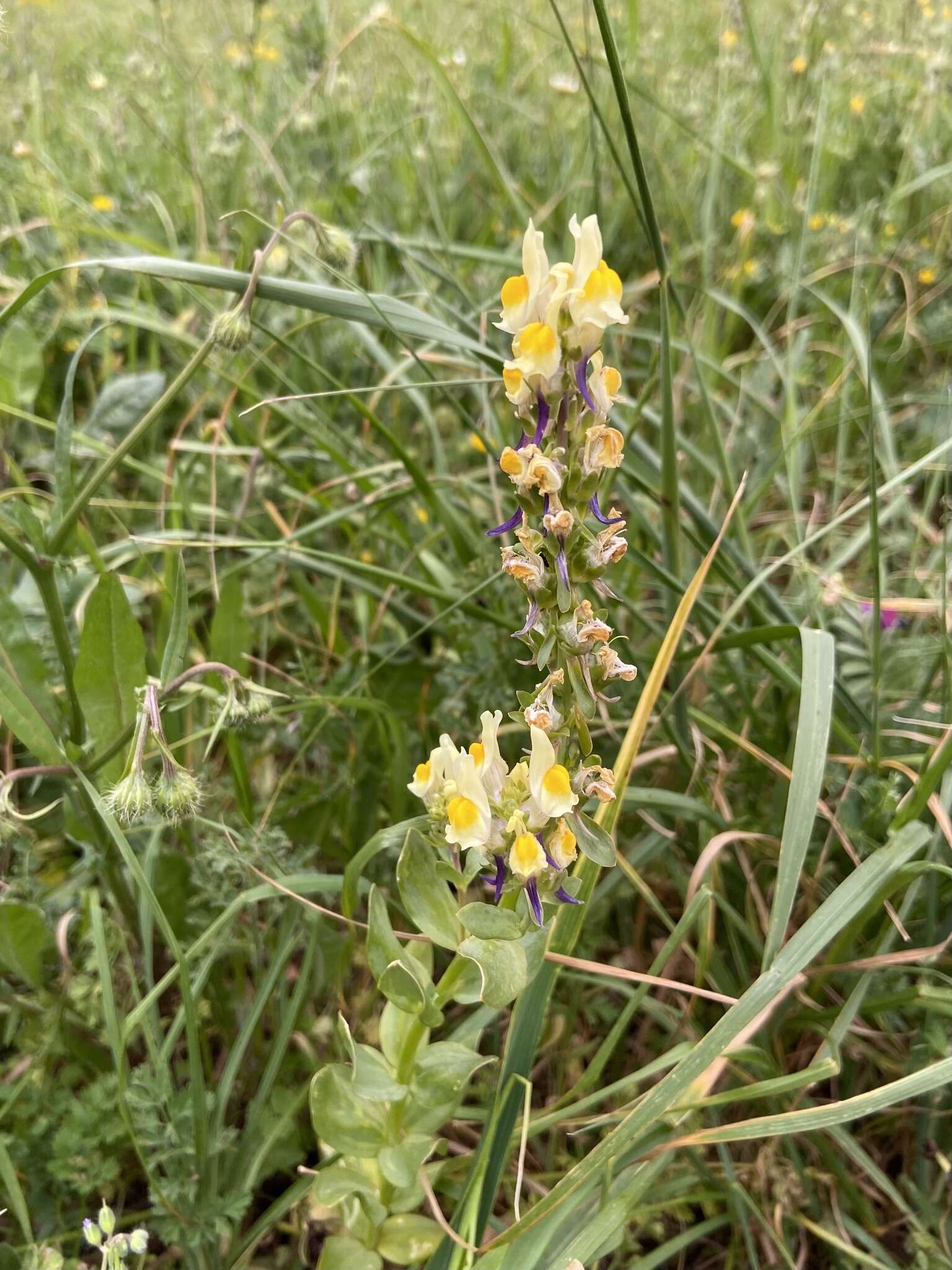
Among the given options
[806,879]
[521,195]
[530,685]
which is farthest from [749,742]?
[521,195]

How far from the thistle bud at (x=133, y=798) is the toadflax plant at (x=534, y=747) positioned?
277mm

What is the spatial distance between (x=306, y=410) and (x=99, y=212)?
112 centimetres

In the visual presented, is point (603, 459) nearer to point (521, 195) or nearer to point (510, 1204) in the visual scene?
point (510, 1204)

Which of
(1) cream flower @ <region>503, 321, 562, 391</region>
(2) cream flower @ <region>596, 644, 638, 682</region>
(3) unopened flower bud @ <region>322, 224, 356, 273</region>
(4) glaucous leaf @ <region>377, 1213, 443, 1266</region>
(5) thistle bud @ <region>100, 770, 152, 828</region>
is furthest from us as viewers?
(3) unopened flower bud @ <region>322, 224, 356, 273</region>

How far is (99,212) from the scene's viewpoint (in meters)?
2.58

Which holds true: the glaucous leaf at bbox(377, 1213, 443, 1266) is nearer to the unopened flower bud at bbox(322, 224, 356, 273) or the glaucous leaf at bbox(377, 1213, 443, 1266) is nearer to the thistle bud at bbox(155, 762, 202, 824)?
the thistle bud at bbox(155, 762, 202, 824)

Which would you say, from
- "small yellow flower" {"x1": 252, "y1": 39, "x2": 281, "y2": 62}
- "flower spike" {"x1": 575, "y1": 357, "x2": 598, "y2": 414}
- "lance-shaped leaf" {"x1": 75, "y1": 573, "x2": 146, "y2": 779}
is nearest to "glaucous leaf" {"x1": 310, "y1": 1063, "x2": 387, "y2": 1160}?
"lance-shaped leaf" {"x1": 75, "y1": 573, "x2": 146, "y2": 779}

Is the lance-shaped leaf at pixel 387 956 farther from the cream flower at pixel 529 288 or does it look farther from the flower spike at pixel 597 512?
the cream flower at pixel 529 288

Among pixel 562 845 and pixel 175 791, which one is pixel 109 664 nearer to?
pixel 175 791

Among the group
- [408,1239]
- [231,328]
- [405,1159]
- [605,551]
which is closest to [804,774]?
[605,551]

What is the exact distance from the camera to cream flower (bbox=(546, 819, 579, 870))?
0.91m

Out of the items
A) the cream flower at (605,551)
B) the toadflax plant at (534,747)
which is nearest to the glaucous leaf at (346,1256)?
the toadflax plant at (534,747)

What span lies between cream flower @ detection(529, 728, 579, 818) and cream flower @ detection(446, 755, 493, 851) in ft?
0.16

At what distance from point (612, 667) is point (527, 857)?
211 millimetres
